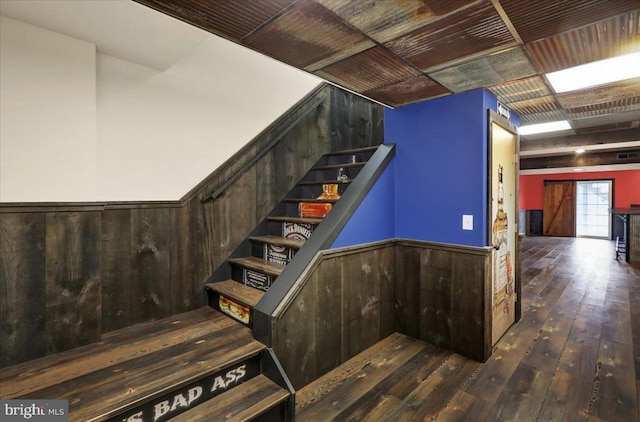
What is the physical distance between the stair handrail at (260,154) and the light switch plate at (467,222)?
2165 millimetres

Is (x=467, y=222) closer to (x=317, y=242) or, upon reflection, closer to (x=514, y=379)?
(x=514, y=379)

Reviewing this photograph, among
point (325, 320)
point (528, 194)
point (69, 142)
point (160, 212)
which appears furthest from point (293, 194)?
point (528, 194)

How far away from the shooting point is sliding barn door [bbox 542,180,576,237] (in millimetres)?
→ 11445

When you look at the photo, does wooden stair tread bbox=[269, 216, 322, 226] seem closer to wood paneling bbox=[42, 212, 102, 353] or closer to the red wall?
wood paneling bbox=[42, 212, 102, 353]

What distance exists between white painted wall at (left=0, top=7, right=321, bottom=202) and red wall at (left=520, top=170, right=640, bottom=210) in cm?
1226

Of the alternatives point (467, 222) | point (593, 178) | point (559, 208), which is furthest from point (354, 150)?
point (593, 178)

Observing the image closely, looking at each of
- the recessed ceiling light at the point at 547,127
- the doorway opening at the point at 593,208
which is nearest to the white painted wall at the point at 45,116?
the recessed ceiling light at the point at 547,127

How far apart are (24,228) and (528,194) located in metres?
14.5

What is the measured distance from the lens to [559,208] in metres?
11.7

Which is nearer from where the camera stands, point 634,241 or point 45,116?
point 45,116

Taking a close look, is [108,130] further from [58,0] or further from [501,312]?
[501,312]

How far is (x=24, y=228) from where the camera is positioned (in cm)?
200

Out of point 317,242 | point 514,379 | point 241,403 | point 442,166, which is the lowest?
point 514,379

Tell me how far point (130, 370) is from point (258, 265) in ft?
4.17
